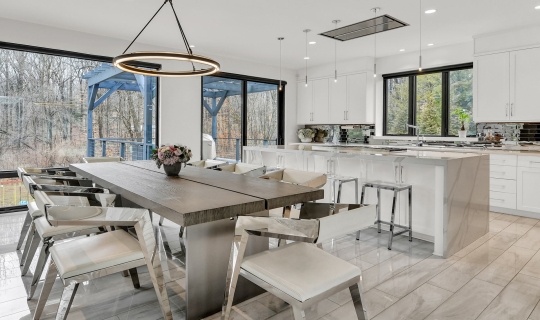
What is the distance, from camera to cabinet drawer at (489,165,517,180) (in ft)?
15.6

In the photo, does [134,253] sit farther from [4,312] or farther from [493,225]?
[493,225]

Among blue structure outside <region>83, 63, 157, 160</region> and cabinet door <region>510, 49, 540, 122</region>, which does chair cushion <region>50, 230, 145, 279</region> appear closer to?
blue structure outside <region>83, 63, 157, 160</region>

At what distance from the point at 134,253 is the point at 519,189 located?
16.5ft

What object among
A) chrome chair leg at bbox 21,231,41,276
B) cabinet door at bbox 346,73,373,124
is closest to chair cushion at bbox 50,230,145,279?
chrome chair leg at bbox 21,231,41,276

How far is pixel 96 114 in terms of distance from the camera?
5551 millimetres

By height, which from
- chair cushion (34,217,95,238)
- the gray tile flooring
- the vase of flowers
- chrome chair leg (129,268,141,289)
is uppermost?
the vase of flowers

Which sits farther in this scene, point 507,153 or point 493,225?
point 507,153

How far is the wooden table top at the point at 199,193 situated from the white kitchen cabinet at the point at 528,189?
3892 millimetres

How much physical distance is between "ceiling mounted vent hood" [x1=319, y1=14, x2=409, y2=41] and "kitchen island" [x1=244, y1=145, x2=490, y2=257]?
178 cm

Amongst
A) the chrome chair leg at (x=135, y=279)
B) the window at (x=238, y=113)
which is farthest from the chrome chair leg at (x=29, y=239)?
the window at (x=238, y=113)

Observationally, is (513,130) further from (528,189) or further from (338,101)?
(338,101)

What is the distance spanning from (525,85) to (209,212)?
17.4ft

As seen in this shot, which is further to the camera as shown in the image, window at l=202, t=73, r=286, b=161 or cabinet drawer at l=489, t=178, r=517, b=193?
window at l=202, t=73, r=286, b=161

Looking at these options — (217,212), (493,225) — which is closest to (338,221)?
(217,212)
